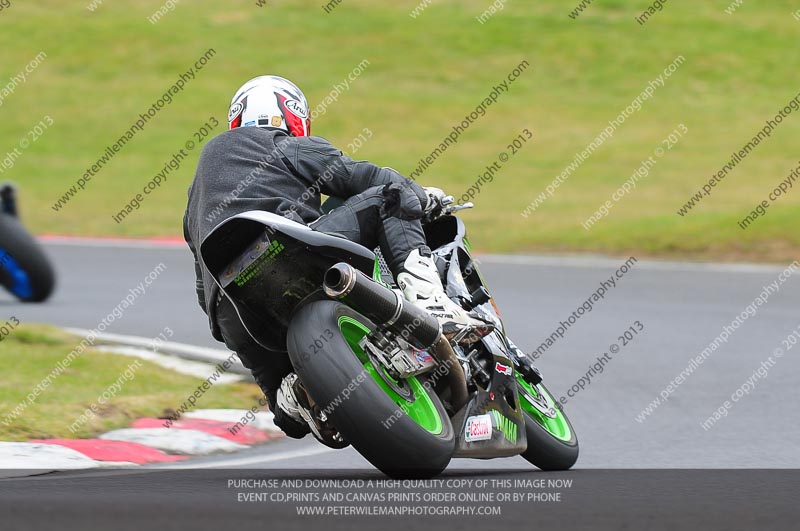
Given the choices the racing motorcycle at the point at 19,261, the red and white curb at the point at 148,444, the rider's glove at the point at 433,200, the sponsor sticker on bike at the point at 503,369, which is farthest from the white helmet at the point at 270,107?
the racing motorcycle at the point at 19,261

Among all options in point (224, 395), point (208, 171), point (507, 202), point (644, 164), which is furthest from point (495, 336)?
point (644, 164)

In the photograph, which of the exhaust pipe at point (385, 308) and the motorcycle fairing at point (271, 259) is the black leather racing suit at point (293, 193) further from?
the exhaust pipe at point (385, 308)

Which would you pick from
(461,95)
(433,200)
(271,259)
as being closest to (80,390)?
(433,200)

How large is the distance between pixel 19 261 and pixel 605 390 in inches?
211

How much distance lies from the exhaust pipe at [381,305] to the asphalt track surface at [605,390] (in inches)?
28.6

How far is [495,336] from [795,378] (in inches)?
143

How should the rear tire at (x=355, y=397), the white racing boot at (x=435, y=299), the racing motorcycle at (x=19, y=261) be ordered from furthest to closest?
the racing motorcycle at (x=19, y=261) → the white racing boot at (x=435, y=299) → the rear tire at (x=355, y=397)

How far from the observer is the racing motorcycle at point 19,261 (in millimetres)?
10594

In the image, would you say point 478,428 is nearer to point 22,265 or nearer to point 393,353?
point 393,353

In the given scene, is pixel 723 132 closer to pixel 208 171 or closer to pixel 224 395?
pixel 224 395

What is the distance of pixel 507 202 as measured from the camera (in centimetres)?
1922

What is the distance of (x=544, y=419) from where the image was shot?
5.66 meters

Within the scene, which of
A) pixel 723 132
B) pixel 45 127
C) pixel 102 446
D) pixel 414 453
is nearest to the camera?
pixel 414 453

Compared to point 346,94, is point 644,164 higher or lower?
higher
